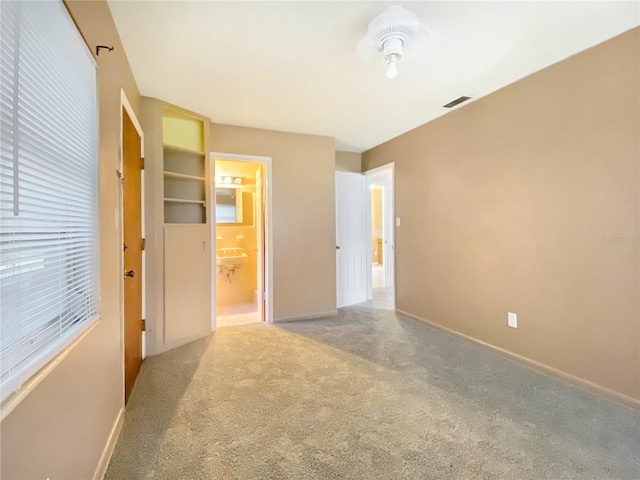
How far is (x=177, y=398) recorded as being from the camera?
222 cm

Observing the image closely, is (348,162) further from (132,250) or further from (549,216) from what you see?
(132,250)

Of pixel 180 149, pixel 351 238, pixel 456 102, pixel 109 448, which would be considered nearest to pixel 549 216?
pixel 456 102

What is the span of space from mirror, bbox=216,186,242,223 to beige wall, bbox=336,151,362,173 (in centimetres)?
157

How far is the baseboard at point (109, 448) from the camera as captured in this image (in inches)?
59.0

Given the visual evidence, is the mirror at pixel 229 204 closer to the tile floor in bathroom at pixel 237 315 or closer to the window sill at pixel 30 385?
the tile floor in bathroom at pixel 237 315

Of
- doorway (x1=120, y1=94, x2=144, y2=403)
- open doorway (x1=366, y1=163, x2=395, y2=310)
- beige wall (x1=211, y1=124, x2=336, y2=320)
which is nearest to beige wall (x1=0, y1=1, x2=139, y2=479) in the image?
doorway (x1=120, y1=94, x2=144, y2=403)

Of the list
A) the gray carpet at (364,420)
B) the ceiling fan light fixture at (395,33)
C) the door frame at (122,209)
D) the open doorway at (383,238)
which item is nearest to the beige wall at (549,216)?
the gray carpet at (364,420)

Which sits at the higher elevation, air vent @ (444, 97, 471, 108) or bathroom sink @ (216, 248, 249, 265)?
air vent @ (444, 97, 471, 108)

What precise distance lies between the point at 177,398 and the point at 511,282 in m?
2.83

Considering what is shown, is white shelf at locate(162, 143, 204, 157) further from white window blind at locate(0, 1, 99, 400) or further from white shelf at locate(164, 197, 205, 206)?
white window blind at locate(0, 1, 99, 400)

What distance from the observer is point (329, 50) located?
7.24 ft

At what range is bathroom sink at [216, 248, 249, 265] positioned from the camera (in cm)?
466

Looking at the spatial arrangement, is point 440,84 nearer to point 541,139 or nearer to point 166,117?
point 541,139

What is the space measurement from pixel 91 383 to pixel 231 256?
11.1 ft
